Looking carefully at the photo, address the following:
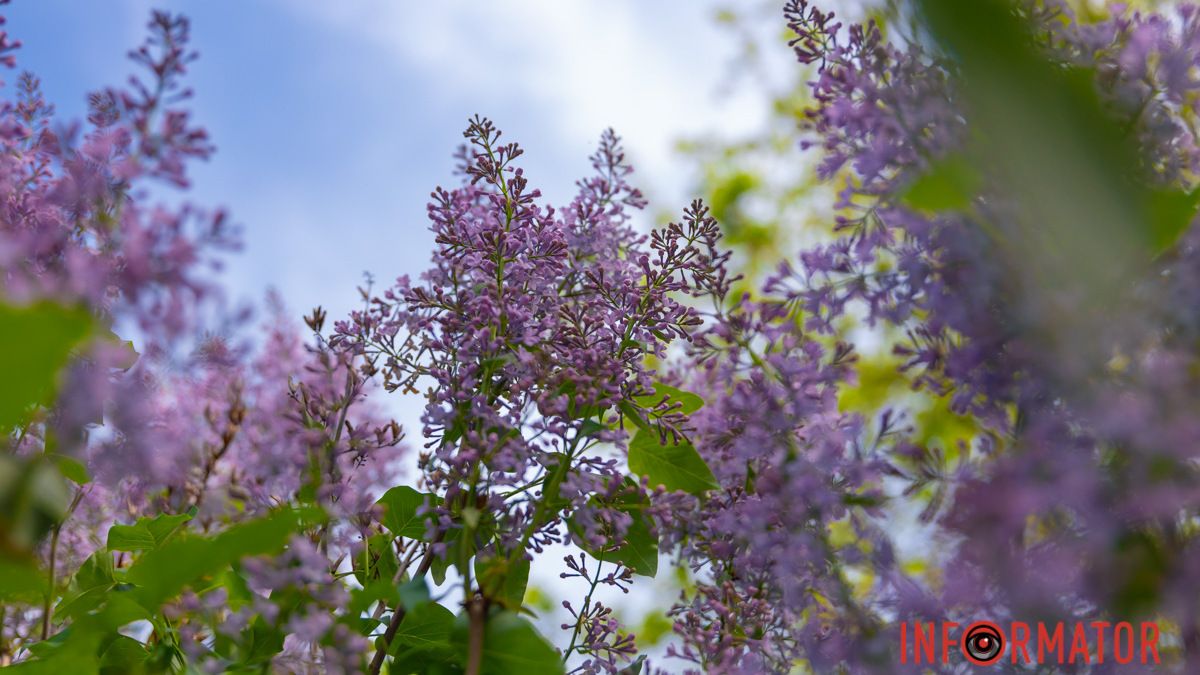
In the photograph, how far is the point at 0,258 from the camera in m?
0.68

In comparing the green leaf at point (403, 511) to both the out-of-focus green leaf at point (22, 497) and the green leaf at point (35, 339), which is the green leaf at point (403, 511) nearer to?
the out-of-focus green leaf at point (22, 497)

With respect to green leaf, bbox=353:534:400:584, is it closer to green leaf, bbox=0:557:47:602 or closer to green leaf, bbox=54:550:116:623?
green leaf, bbox=54:550:116:623

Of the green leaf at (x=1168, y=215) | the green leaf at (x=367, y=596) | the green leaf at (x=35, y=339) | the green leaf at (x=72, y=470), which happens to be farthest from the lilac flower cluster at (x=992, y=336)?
the green leaf at (x=72, y=470)

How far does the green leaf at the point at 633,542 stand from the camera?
883 mm

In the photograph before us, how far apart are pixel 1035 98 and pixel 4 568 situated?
0.66 meters

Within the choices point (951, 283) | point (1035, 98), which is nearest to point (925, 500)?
point (951, 283)

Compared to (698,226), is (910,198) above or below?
below

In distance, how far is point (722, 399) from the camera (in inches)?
39.6

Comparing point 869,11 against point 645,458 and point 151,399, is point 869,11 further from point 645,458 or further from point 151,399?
point 151,399

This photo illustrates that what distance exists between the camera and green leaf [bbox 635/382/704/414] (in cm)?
96

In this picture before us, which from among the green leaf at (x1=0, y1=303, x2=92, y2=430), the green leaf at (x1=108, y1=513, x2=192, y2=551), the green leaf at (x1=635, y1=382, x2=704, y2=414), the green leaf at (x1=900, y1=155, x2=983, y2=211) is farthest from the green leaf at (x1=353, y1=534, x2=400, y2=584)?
the green leaf at (x1=900, y1=155, x2=983, y2=211)

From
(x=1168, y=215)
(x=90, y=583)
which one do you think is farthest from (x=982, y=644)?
(x=90, y=583)

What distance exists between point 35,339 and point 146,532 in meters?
0.58

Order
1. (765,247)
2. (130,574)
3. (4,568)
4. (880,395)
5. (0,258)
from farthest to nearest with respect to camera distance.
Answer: (765,247)
(880,395)
(130,574)
(0,258)
(4,568)
